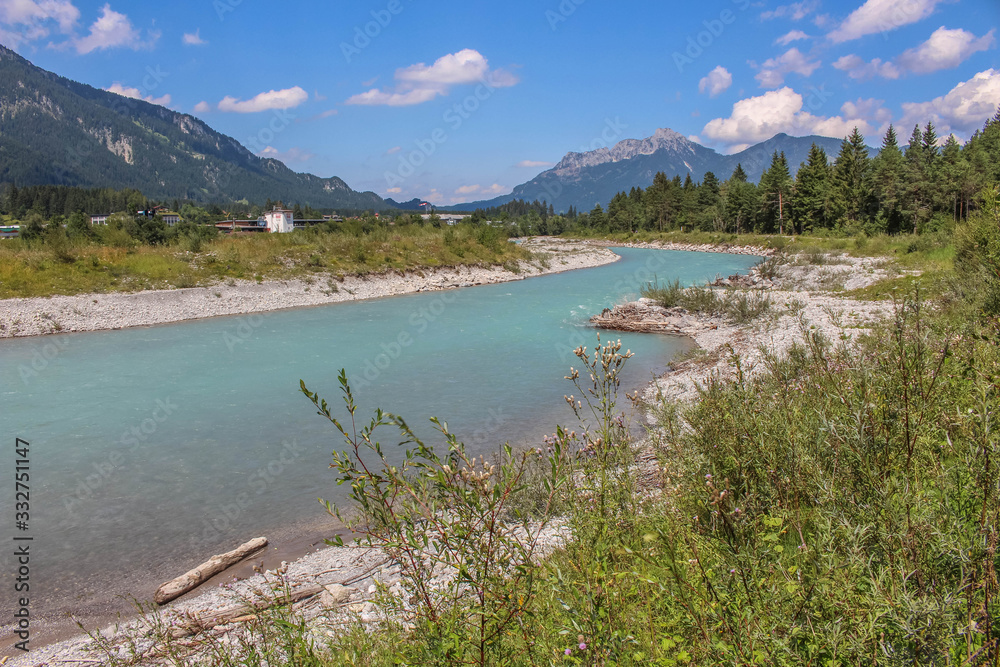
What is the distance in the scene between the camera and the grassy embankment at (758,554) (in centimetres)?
178

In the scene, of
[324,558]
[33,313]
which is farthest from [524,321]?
[33,313]

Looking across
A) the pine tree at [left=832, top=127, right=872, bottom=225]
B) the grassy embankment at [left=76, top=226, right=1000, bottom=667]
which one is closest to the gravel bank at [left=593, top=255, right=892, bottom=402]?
the grassy embankment at [left=76, top=226, right=1000, bottom=667]

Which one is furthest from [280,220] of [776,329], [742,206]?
[776,329]

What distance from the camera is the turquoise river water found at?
20.3 feet

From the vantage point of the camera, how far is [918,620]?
5.48ft

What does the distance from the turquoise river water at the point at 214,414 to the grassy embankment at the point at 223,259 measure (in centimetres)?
438

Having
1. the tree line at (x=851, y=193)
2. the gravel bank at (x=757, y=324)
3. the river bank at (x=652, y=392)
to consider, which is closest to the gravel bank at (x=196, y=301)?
the gravel bank at (x=757, y=324)

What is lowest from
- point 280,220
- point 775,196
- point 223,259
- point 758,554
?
point 758,554

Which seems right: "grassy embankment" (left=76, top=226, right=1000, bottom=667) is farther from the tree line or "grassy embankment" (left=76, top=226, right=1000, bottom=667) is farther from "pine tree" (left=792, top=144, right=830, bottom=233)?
"pine tree" (left=792, top=144, right=830, bottom=233)

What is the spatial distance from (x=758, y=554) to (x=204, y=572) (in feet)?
18.0

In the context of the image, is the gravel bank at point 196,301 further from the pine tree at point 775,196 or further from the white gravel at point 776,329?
the pine tree at point 775,196

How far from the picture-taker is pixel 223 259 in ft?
88.4

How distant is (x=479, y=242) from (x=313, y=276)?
1706 cm

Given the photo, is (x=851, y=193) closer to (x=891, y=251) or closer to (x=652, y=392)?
(x=891, y=251)
